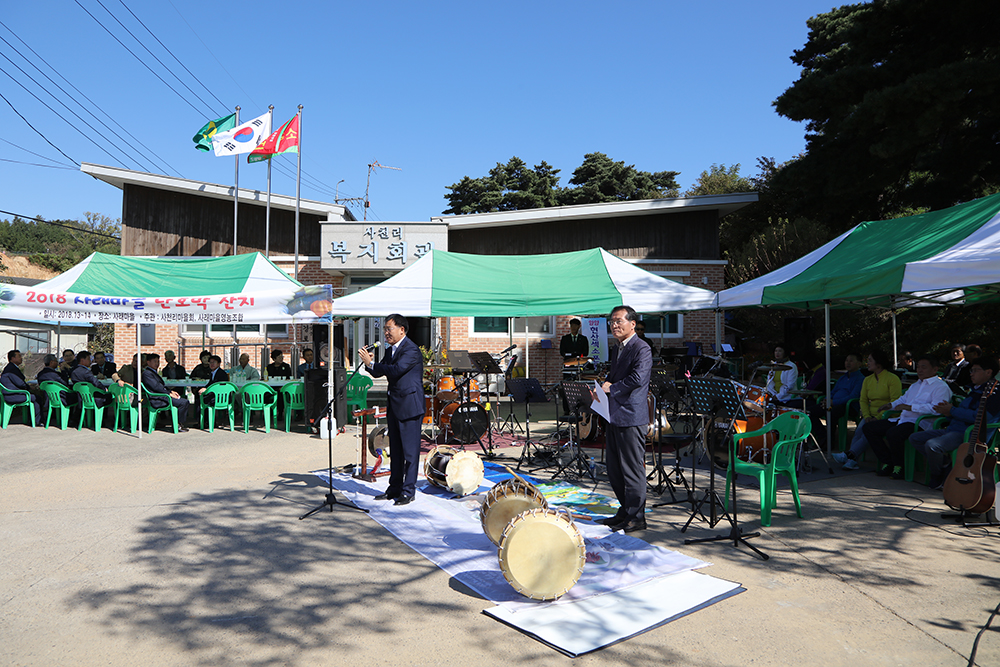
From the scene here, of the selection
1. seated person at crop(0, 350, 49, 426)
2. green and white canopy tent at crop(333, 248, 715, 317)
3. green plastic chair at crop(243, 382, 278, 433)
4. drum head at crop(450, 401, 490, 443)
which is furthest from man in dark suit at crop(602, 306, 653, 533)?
seated person at crop(0, 350, 49, 426)

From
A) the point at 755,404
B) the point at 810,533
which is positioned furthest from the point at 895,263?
the point at 810,533

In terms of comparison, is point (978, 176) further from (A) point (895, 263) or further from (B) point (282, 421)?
(B) point (282, 421)

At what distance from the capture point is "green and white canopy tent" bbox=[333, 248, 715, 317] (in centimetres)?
1004

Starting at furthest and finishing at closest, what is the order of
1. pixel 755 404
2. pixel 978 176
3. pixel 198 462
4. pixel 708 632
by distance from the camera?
pixel 978 176, pixel 198 462, pixel 755 404, pixel 708 632

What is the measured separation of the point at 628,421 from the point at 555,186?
33.6m

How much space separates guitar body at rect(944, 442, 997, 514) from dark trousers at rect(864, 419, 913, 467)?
63.3 inches

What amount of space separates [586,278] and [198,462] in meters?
6.60

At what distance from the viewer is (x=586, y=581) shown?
4.11 metres

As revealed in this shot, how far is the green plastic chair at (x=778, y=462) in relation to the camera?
17.5 ft

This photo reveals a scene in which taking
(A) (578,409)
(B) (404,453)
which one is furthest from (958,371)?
(B) (404,453)

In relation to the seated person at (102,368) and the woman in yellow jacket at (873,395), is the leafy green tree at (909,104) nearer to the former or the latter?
the woman in yellow jacket at (873,395)

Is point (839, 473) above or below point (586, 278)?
below

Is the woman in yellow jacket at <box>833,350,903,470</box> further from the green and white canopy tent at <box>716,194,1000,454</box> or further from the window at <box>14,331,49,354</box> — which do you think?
the window at <box>14,331,49,354</box>

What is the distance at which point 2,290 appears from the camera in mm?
10328
